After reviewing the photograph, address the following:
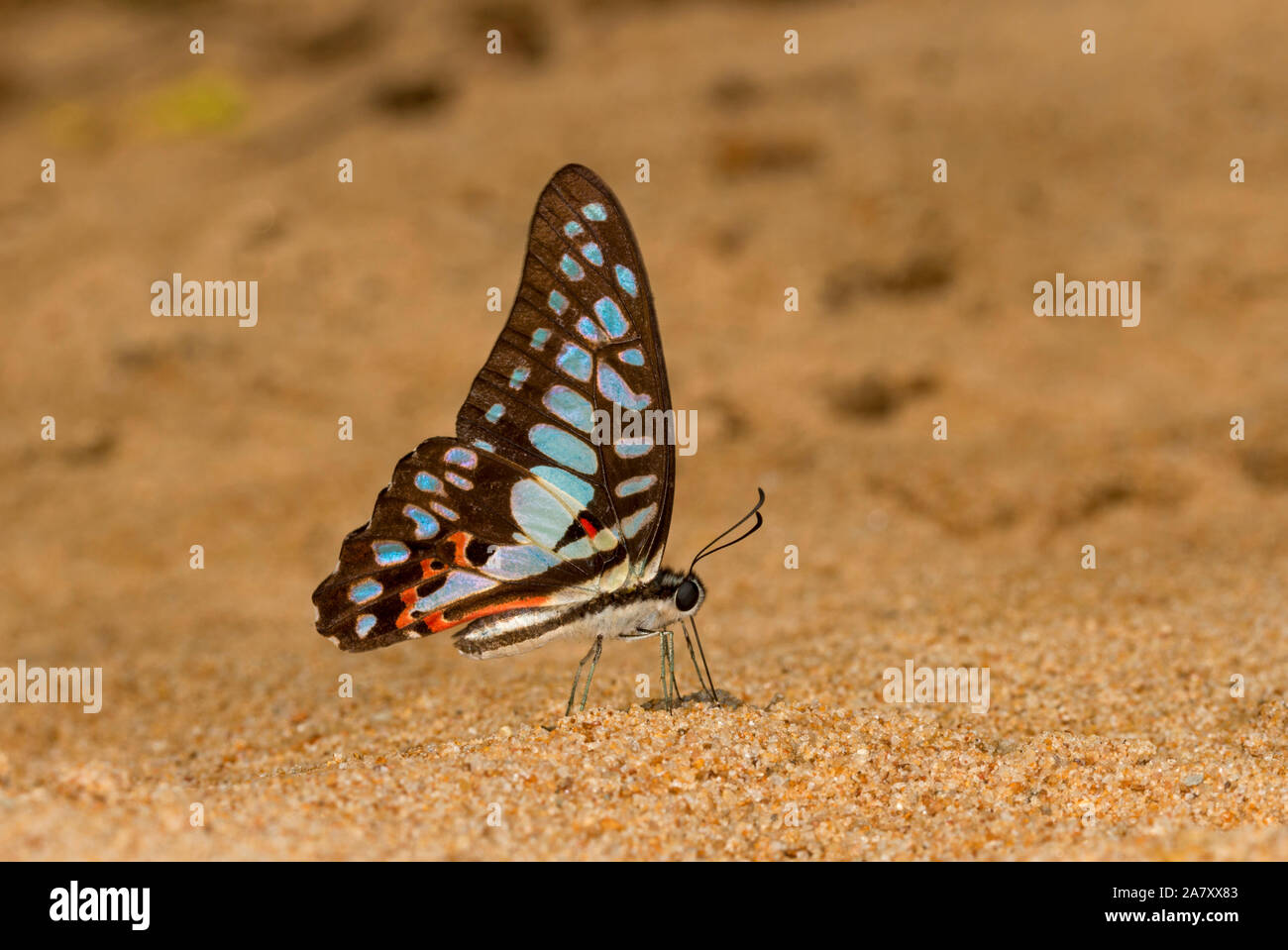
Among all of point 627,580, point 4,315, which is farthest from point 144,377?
point 627,580

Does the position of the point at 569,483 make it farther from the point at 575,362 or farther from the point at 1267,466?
the point at 1267,466

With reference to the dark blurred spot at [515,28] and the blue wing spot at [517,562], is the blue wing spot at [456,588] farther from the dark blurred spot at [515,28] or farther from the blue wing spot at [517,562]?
the dark blurred spot at [515,28]

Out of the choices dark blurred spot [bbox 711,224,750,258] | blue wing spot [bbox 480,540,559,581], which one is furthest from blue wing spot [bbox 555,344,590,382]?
dark blurred spot [bbox 711,224,750,258]

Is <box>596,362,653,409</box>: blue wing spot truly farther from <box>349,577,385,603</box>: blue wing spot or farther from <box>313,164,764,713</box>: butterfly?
<box>349,577,385,603</box>: blue wing spot

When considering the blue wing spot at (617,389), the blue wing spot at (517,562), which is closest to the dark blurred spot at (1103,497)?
the blue wing spot at (617,389)

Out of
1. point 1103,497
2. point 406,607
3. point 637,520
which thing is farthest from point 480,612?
point 1103,497

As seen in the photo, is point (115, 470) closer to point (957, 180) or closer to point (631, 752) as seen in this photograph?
point (631, 752)

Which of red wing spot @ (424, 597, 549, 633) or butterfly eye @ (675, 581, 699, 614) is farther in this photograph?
red wing spot @ (424, 597, 549, 633)
